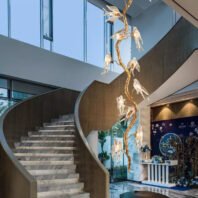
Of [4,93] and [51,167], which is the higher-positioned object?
[4,93]

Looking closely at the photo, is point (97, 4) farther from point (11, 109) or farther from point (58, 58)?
point (11, 109)

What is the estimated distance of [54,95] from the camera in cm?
910

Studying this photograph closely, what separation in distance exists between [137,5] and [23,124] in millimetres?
8536

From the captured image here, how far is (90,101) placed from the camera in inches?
308

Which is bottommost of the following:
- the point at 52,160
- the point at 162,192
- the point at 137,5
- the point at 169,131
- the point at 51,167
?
the point at 162,192

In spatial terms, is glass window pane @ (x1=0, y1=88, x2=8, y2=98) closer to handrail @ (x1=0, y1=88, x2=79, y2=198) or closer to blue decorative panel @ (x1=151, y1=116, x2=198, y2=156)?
handrail @ (x1=0, y1=88, x2=79, y2=198)

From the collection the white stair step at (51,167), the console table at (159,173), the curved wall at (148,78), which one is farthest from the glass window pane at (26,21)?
the console table at (159,173)

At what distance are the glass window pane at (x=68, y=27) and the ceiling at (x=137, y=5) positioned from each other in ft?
5.42

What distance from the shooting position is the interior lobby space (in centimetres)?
556

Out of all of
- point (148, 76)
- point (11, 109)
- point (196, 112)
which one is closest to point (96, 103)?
point (148, 76)

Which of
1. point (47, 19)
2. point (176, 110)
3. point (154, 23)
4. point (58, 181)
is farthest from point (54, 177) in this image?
point (154, 23)

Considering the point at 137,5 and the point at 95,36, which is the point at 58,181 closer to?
the point at 95,36

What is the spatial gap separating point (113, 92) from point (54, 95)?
83.1 inches

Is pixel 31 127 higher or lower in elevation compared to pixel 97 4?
lower
